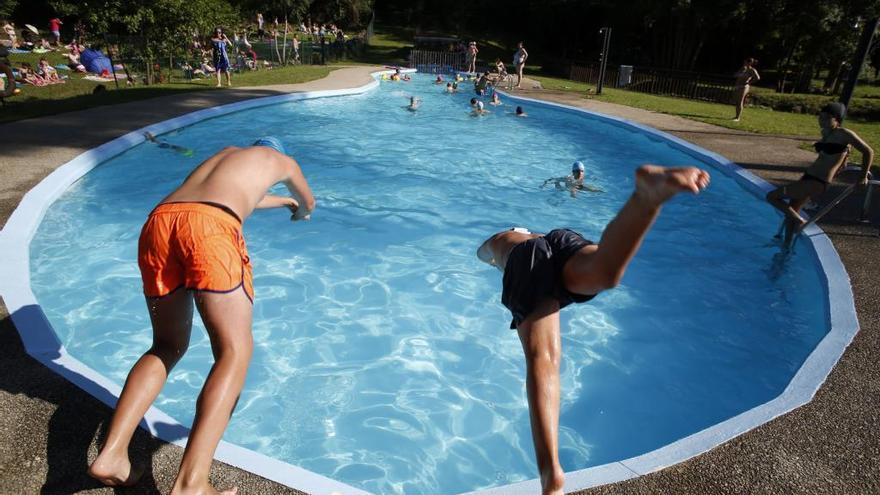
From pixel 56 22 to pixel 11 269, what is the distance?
28339 mm

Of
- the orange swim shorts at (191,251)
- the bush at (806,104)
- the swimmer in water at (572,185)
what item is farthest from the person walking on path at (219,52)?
the bush at (806,104)

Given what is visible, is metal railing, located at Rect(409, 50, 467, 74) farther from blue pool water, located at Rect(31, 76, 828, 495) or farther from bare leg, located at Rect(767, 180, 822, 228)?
bare leg, located at Rect(767, 180, 822, 228)

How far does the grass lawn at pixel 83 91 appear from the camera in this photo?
39.3ft

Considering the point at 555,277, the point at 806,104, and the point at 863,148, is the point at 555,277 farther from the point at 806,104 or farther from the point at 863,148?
the point at 806,104

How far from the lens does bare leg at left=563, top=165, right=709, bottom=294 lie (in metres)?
2.05

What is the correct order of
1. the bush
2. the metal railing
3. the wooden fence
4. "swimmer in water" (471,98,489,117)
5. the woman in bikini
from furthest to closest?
the metal railing → the wooden fence → the bush → "swimmer in water" (471,98,489,117) → the woman in bikini

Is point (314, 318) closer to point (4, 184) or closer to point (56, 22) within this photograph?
point (4, 184)

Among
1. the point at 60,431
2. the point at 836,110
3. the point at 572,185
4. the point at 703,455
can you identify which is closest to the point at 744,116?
the point at 572,185

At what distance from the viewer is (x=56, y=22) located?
2633 centimetres

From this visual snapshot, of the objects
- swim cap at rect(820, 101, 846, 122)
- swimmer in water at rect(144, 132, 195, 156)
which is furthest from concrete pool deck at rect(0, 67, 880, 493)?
swimmer in water at rect(144, 132, 195, 156)

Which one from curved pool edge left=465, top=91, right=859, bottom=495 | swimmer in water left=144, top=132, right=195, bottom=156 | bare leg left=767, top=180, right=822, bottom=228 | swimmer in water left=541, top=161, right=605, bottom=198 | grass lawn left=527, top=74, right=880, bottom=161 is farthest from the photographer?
grass lawn left=527, top=74, right=880, bottom=161

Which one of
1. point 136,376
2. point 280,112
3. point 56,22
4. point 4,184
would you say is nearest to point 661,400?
point 136,376

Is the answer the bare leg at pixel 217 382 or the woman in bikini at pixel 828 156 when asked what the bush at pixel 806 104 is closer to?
the woman in bikini at pixel 828 156

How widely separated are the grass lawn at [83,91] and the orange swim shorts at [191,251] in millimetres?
10781
